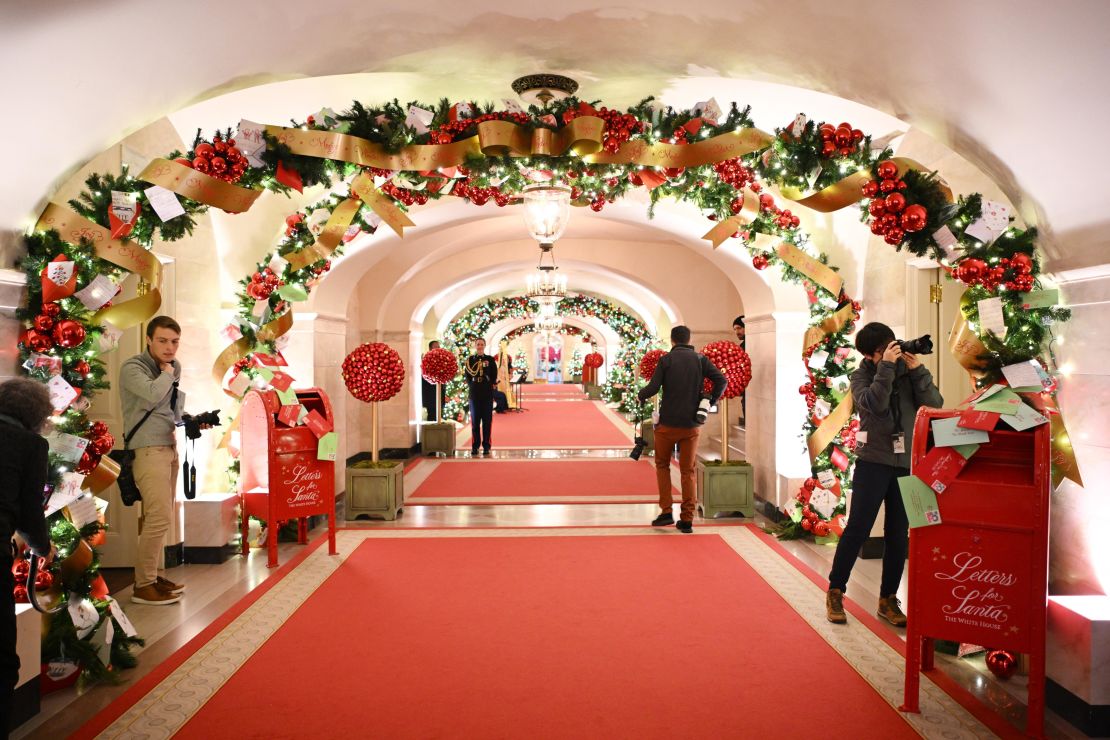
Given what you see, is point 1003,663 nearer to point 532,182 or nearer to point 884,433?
point 884,433

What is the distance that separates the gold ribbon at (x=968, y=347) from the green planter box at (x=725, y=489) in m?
3.41

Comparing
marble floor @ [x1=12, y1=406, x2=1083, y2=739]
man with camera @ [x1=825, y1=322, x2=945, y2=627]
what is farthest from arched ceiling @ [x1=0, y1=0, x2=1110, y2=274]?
marble floor @ [x1=12, y1=406, x2=1083, y2=739]

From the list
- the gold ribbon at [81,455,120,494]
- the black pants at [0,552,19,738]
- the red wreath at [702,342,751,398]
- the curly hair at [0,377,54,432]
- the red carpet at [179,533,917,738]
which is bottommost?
the red carpet at [179,533,917,738]

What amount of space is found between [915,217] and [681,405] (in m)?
2.78

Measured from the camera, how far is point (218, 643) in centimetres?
382

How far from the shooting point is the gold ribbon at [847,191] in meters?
3.68

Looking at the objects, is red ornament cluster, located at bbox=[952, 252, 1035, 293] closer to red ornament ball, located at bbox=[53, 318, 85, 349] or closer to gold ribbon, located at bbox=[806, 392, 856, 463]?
gold ribbon, located at bbox=[806, 392, 856, 463]

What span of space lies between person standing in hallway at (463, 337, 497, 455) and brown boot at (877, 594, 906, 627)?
306 inches

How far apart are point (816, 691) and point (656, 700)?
2.24 feet

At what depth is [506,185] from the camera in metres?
4.70

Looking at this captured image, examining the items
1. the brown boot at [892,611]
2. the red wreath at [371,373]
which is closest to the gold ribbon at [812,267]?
the brown boot at [892,611]

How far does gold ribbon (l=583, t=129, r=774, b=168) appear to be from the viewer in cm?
390

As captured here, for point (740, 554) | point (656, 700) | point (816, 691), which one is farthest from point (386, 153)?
point (740, 554)

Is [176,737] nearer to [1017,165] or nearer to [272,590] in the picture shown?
[272,590]
